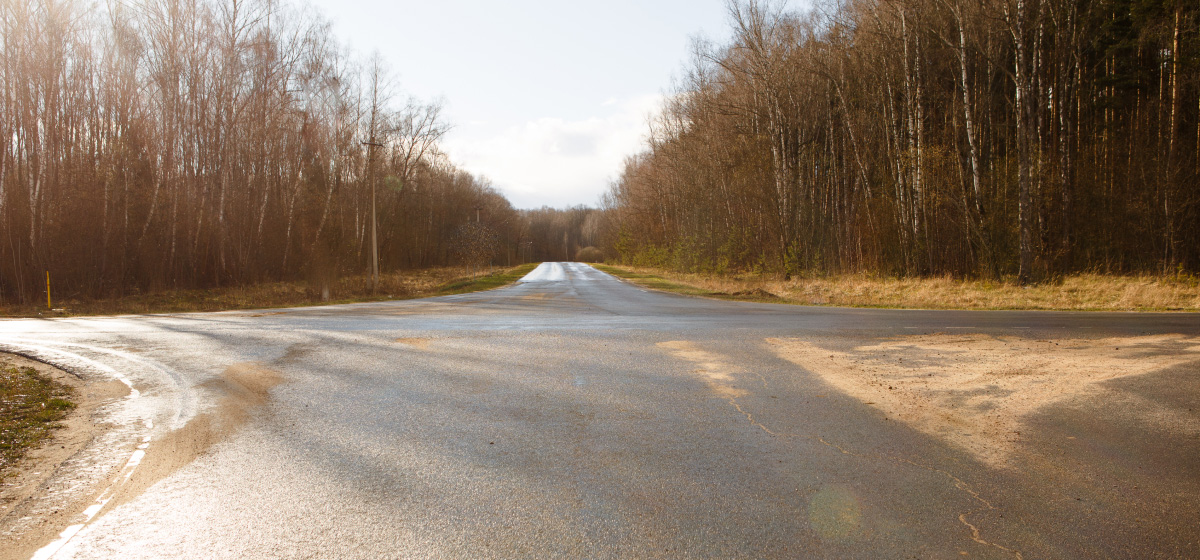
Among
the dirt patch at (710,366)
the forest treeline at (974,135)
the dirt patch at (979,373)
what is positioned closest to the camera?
the dirt patch at (979,373)

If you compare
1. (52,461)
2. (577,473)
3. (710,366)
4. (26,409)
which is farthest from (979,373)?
(26,409)

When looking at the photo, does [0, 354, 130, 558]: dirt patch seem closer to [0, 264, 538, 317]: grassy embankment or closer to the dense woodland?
[0, 264, 538, 317]: grassy embankment

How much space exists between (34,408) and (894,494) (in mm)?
7899

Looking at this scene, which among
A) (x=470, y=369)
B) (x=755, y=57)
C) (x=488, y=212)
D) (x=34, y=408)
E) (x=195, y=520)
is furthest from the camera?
(x=488, y=212)

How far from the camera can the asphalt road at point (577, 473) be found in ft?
10.7

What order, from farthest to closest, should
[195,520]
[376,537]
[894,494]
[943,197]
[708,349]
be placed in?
[943,197]
[708,349]
[894,494]
[195,520]
[376,537]

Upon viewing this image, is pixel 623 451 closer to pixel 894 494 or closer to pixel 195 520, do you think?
pixel 894 494

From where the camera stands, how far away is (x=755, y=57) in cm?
2703

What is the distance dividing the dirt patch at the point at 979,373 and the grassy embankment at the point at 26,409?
7.29 meters

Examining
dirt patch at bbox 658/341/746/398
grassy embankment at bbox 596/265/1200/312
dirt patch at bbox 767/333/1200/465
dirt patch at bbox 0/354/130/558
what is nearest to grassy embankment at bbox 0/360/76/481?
dirt patch at bbox 0/354/130/558

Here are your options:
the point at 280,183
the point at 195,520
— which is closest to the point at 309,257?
the point at 280,183

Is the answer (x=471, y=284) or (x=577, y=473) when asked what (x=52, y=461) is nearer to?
(x=577, y=473)

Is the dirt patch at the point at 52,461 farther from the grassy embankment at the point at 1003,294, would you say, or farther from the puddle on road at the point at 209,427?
the grassy embankment at the point at 1003,294

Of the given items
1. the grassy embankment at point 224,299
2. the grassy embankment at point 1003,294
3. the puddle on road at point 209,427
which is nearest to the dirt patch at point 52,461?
the puddle on road at point 209,427
